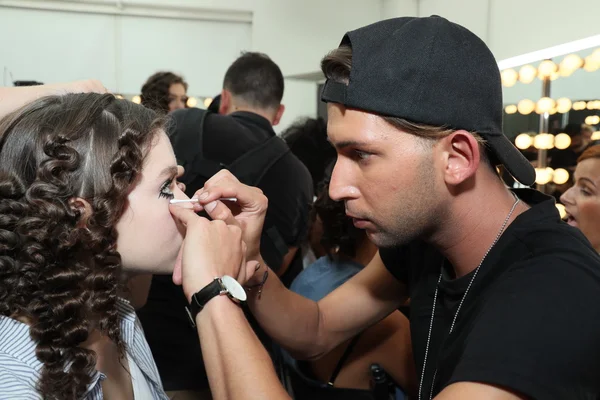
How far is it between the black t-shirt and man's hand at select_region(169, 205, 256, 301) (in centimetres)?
45

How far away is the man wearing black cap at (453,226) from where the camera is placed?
0.96 metres

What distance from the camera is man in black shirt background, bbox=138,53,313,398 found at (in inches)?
75.8

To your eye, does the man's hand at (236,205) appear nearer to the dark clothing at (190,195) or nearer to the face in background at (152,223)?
the face in background at (152,223)

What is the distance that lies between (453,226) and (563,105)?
1916 millimetres

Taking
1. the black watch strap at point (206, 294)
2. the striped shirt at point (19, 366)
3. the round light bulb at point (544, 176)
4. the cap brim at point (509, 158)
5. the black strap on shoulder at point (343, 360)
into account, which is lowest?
the black strap on shoulder at point (343, 360)

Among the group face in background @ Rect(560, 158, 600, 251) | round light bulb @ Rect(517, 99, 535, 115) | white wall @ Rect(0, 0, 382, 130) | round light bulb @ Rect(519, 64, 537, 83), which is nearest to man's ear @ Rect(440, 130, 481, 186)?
face in background @ Rect(560, 158, 600, 251)

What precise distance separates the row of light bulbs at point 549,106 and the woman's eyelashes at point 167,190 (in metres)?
2.06

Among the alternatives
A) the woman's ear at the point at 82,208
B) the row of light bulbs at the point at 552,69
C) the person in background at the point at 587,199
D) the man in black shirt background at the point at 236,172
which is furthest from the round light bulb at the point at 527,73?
the woman's ear at the point at 82,208

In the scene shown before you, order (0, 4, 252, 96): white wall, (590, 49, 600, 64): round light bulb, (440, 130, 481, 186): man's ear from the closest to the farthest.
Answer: (440, 130, 481, 186): man's ear < (590, 49, 600, 64): round light bulb < (0, 4, 252, 96): white wall

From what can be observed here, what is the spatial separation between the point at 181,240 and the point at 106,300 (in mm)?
226

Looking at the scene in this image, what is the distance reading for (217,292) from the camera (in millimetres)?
1076

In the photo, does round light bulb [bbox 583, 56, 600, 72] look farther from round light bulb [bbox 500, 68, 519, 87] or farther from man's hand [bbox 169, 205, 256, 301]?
man's hand [bbox 169, 205, 256, 301]

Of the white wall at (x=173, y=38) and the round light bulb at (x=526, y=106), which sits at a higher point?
the white wall at (x=173, y=38)

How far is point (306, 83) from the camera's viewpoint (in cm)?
578
